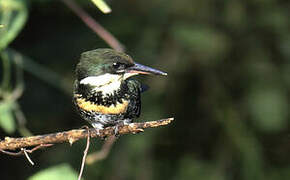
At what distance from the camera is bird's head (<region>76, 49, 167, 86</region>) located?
2459 mm

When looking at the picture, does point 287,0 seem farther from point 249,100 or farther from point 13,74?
point 13,74

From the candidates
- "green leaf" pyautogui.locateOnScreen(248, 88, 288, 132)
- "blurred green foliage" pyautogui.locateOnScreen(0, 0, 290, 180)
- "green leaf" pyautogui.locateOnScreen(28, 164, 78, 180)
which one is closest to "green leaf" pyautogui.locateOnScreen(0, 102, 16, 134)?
"green leaf" pyautogui.locateOnScreen(28, 164, 78, 180)

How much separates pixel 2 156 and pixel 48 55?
0.85m

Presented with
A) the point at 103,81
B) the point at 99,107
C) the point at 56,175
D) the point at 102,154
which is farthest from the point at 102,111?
the point at 102,154

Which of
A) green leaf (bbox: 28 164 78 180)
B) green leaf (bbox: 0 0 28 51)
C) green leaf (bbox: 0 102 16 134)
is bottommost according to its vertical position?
green leaf (bbox: 28 164 78 180)

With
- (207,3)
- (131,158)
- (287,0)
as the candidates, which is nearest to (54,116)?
(131,158)

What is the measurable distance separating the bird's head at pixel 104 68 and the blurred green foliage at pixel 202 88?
129 centimetres

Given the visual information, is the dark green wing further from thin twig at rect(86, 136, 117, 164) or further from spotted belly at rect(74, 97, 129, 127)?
thin twig at rect(86, 136, 117, 164)

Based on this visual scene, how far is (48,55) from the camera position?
4309mm

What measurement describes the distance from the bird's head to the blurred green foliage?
4.25ft

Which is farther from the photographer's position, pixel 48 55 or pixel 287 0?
pixel 48 55

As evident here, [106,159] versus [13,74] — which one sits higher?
[13,74]

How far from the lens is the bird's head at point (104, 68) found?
2.46 metres

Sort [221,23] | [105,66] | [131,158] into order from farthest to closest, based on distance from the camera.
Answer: [221,23], [131,158], [105,66]
